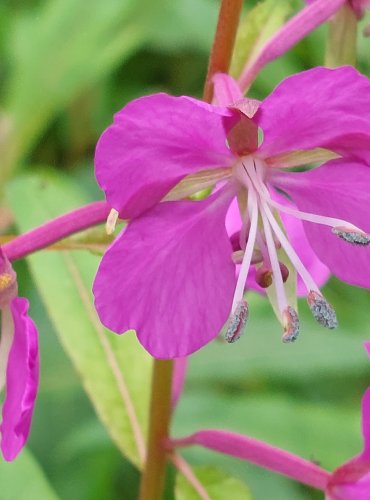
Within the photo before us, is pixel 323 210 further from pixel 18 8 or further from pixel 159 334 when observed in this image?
pixel 18 8

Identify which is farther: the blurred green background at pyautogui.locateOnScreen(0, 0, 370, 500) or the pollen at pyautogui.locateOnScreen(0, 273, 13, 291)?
the blurred green background at pyautogui.locateOnScreen(0, 0, 370, 500)

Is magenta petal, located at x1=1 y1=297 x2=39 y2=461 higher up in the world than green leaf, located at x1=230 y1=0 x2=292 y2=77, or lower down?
lower down

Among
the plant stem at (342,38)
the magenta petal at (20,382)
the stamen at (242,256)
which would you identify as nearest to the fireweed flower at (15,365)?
the magenta petal at (20,382)

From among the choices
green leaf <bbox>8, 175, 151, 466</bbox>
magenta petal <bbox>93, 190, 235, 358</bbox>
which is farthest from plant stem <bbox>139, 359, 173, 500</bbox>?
magenta petal <bbox>93, 190, 235, 358</bbox>

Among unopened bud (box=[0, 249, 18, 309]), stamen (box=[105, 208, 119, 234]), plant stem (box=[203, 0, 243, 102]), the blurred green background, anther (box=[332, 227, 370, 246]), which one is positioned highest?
plant stem (box=[203, 0, 243, 102])

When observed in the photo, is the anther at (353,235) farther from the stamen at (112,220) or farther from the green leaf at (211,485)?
the green leaf at (211,485)

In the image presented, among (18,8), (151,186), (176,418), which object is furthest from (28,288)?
(151,186)

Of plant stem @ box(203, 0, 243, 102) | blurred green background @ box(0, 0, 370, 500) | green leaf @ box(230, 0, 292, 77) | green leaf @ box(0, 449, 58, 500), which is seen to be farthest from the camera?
blurred green background @ box(0, 0, 370, 500)

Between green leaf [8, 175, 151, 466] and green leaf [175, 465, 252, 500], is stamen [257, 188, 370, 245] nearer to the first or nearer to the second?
green leaf [175, 465, 252, 500]

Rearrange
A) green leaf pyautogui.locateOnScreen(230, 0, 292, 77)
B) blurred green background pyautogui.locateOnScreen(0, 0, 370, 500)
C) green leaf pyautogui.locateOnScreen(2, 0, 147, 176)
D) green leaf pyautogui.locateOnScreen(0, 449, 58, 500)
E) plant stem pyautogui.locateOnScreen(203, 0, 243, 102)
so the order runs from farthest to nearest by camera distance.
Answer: green leaf pyautogui.locateOnScreen(2, 0, 147, 176) → blurred green background pyautogui.locateOnScreen(0, 0, 370, 500) → green leaf pyautogui.locateOnScreen(0, 449, 58, 500) → green leaf pyautogui.locateOnScreen(230, 0, 292, 77) → plant stem pyautogui.locateOnScreen(203, 0, 243, 102)
